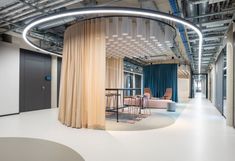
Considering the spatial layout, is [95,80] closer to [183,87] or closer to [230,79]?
[230,79]

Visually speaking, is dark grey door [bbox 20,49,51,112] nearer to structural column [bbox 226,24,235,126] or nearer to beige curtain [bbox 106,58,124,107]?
beige curtain [bbox 106,58,124,107]

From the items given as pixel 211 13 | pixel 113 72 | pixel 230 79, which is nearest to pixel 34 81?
pixel 113 72

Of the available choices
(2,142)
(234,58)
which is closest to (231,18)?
(234,58)

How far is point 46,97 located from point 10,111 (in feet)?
7.11

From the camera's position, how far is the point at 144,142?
385 centimetres

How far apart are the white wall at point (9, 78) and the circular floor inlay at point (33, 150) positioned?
3413 millimetres

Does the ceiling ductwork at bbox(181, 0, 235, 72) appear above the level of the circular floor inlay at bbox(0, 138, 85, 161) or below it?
above

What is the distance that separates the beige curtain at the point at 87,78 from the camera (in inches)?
196

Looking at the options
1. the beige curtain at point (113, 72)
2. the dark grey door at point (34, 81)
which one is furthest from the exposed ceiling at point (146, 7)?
the beige curtain at point (113, 72)

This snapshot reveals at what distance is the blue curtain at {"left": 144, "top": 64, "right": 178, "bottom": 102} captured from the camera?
43.5 ft

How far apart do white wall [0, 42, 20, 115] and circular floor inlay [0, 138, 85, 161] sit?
11.2 feet

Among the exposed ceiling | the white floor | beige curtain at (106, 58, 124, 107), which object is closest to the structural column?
the exposed ceiling

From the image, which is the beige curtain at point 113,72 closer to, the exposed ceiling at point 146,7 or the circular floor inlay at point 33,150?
the exposed ceiling at point 146,7

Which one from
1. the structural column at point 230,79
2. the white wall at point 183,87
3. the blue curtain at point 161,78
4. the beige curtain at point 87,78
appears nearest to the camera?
the beige curtain at point 87,78
